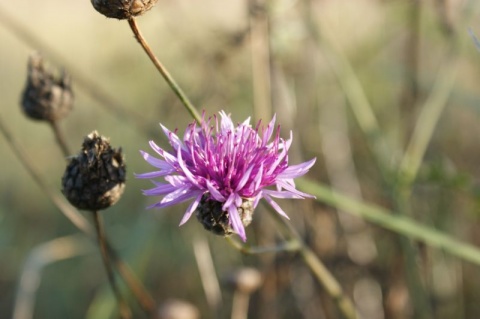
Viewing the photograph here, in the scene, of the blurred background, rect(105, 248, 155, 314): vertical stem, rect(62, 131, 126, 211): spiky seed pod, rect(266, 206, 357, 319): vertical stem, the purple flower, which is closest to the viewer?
the purple flower

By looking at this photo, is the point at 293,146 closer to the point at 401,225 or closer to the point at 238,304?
the point at 238,304

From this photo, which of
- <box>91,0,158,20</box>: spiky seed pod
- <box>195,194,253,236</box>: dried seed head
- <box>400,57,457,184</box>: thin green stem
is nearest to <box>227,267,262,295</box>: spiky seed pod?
<box>400,57,457,184</box>: thin green stem

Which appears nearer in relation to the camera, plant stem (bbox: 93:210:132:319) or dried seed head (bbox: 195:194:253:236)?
dried seed head (bbox: 195:194:253:236)

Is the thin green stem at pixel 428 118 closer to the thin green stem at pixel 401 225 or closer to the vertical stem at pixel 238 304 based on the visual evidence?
the thin green stem at pixel 401 225

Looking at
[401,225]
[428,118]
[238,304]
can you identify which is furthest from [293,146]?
[401,225]

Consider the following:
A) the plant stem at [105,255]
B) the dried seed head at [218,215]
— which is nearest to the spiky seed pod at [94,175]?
the plant stem at [105,255]

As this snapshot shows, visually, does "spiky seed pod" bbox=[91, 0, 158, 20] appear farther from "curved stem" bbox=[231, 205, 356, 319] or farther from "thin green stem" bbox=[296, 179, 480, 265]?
A: "thin green stem" bbox=[296, 179, 480, 265]
